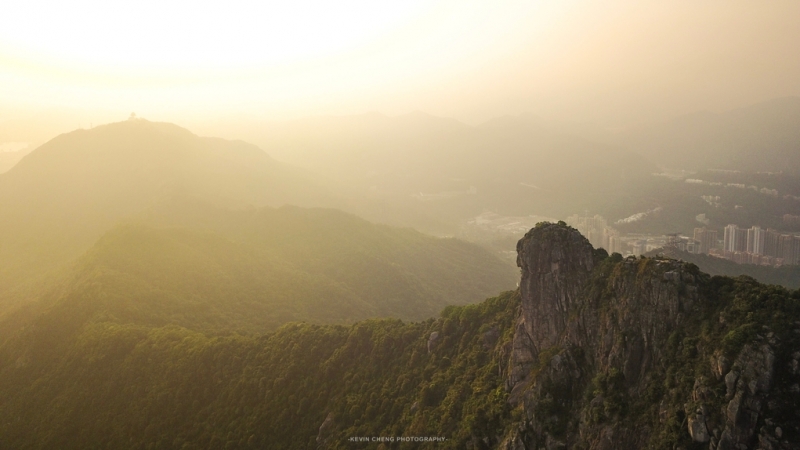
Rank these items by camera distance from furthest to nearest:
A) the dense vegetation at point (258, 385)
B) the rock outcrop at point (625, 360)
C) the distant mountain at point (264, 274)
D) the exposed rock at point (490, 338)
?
1. the distant mountain at point (264, 274)
2. the exposed rock at point (490, 338)
3. the dense vegetation at point (258, 385)
4. the rock outcrop at point (625, 360)

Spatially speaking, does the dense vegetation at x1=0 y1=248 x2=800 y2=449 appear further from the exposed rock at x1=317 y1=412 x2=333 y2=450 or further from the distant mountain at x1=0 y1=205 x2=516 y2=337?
the distant mountain at x1=0 y1=205 x2=516 y2=337

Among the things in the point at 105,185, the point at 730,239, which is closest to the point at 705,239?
the point at 730,239

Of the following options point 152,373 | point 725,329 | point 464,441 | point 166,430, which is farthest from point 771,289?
point 152,373

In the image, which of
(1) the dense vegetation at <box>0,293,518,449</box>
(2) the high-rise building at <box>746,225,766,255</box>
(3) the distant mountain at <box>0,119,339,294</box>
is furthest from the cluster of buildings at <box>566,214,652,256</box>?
(3) the distant mountain at <box>0,119,339,294</box>

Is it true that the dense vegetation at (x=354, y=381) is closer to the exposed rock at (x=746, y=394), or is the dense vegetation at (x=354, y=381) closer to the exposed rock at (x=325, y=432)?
the exposed rock at (x=325, y=432)

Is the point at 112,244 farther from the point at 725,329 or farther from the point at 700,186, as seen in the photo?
the point at 700,186

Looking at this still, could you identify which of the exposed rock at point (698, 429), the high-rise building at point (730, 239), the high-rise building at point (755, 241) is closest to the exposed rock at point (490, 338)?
the exposed rock at point (698, 429)
